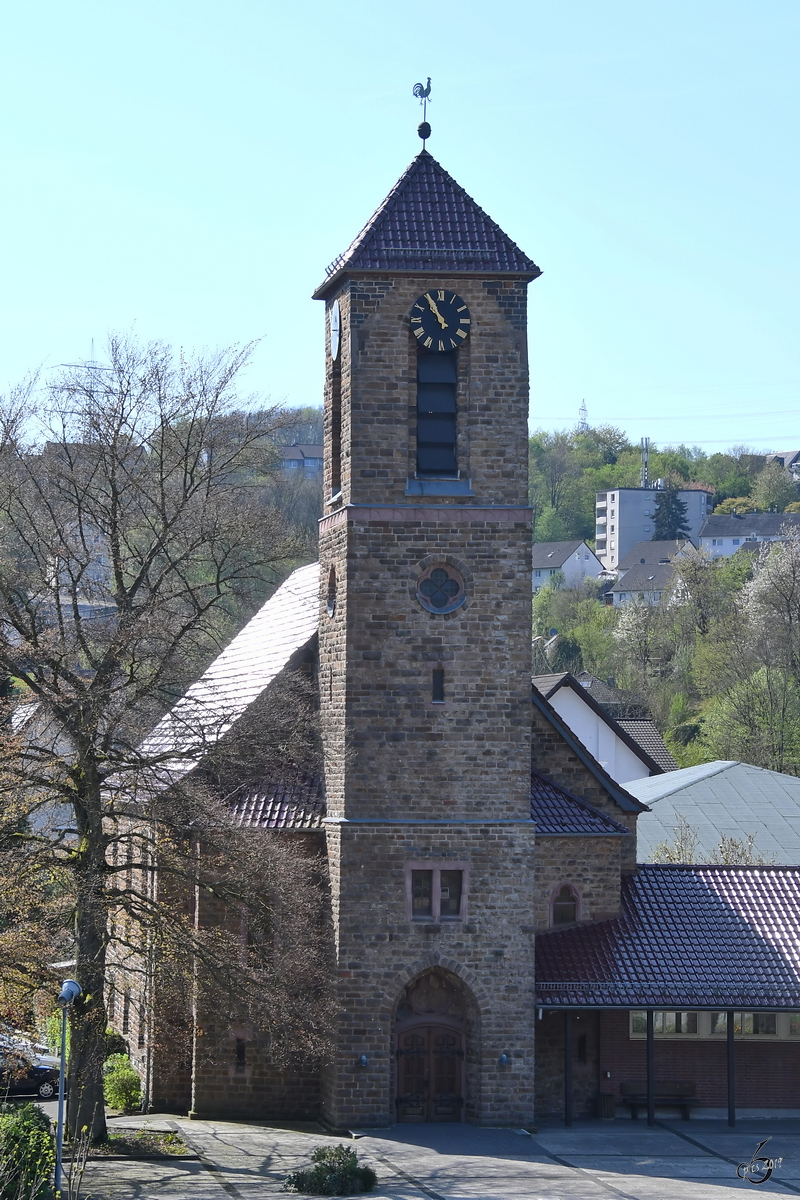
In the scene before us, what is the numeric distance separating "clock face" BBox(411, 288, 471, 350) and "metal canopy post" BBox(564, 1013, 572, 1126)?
37.8ft

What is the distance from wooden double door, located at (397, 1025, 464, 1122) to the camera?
89.2 ft

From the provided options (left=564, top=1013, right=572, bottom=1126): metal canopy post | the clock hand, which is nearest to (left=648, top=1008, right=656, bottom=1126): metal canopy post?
(left=564, top=1013, right=572, bottom=1126): metal canopy post

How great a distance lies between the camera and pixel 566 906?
29.3 meters

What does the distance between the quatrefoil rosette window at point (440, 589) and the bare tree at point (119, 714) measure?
291cm

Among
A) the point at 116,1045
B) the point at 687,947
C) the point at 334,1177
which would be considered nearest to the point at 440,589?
the point at 687,947

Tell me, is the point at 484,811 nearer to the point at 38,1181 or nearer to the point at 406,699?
the point at 406,699

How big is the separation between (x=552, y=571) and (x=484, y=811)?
4514 inches

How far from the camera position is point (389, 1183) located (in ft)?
75.6

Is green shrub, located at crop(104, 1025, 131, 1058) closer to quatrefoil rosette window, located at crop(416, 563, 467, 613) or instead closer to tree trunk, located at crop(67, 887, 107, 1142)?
tree trunk, located at crop(67, 887, 107, 1142)

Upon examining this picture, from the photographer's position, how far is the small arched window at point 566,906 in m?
29.3

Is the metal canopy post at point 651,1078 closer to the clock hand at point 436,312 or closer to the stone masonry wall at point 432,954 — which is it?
the stone masonry wall at point 432,954

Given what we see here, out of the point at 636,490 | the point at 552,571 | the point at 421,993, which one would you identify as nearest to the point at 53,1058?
the point at 421,993

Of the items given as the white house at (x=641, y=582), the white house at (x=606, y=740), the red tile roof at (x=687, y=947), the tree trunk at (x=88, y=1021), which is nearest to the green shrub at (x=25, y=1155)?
the tree trunk at (x=88, y=1021)

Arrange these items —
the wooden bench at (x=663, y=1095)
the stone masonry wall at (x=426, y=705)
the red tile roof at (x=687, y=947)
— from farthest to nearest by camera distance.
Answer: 1. the wooden bench at (x=663, y=1095)
2. the red tile roof at (x=687, y=947)
3. the stone masonry wall at (x=426, y=705)
